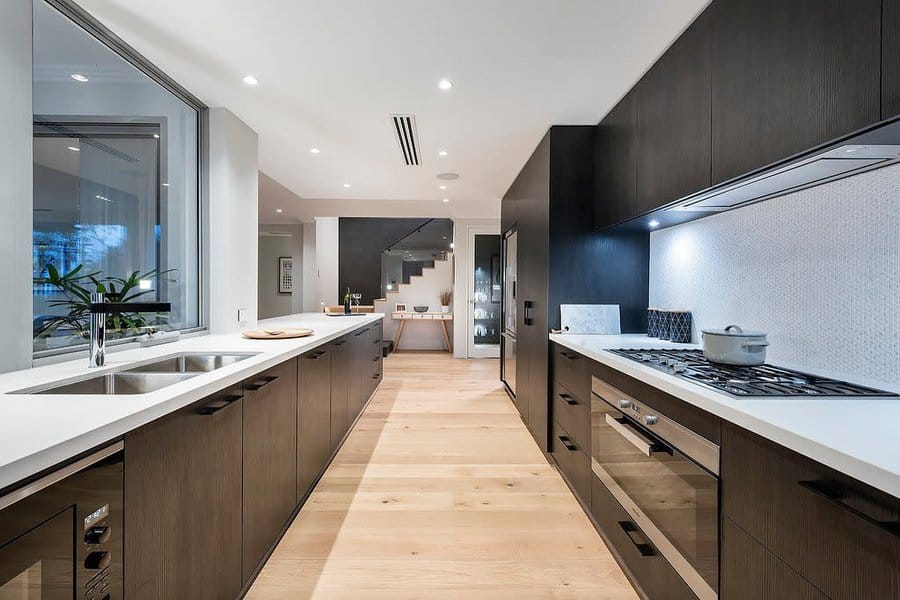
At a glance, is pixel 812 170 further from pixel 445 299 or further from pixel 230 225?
pixel 445 299

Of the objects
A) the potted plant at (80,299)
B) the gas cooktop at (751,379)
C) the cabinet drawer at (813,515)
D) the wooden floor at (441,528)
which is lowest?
the wooden floor at (441,528)

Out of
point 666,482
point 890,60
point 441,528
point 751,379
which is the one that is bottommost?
point 441,528

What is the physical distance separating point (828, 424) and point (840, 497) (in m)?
0.17

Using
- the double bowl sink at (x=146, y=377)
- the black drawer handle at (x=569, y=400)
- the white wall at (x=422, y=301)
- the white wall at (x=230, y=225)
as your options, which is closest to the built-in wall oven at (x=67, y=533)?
the double bowl sink at (x=146, y=377)

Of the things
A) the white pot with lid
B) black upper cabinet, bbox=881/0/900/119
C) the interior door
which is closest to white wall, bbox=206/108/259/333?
the white pot with lid

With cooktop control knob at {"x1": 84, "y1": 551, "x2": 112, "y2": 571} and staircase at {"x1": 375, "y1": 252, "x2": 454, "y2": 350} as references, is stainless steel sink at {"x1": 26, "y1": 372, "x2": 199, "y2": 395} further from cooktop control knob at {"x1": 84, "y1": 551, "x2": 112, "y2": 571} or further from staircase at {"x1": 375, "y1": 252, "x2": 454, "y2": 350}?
staircase at {"x1": 375, "y1": 252, "x2": 454, "y2": 350}

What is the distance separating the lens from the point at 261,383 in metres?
1.60

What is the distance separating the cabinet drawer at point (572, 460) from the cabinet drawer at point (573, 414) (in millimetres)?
41

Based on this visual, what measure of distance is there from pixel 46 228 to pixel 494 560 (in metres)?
2.32

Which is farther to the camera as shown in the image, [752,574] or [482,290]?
[482,290]

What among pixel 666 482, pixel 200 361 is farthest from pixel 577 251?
pixel 200 361

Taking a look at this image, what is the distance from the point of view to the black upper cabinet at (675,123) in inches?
64.9

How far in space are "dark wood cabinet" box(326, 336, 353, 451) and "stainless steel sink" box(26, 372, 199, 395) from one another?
3.84ft

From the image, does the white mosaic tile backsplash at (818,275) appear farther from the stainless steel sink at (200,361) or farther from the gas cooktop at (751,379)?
the stainless steel sink at (200,361)
